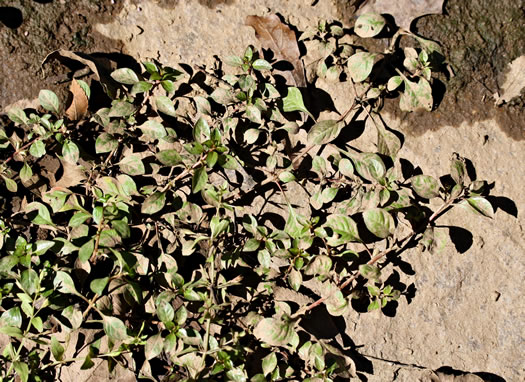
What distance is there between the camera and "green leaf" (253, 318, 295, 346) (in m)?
2.46

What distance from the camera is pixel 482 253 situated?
2715 mm

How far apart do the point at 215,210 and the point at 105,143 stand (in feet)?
1.97

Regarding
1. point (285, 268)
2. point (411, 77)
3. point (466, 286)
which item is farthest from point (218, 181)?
point (466, 286)

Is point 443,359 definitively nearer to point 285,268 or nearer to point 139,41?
point 285,268

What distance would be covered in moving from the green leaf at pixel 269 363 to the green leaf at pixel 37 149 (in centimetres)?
137

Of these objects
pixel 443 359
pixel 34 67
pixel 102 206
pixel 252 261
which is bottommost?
pixel 443 359

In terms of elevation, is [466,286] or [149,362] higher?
[466,286]

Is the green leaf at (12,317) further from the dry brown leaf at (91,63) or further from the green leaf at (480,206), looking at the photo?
the green leaf at (480,206)

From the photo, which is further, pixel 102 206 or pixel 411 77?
pixel 411 77

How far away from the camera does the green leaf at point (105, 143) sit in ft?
8.29

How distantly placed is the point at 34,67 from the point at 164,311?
4.36ft

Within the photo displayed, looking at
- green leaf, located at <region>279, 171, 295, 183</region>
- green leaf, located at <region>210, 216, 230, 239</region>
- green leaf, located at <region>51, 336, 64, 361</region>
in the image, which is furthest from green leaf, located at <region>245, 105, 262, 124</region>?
green leaf, located at <region>51, 336, 64, 361</region>

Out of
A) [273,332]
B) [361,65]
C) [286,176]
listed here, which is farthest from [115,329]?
[361,65]

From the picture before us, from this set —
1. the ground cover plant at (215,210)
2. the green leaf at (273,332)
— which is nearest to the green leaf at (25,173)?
the ground cover plant at (215,210)
